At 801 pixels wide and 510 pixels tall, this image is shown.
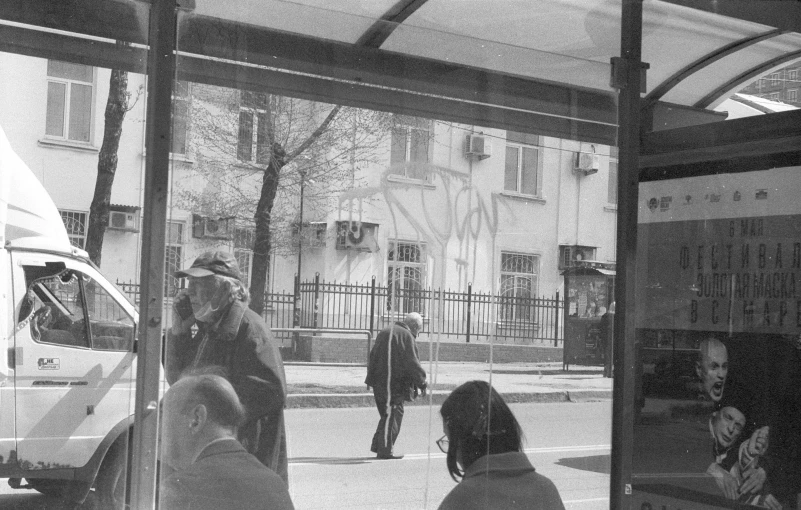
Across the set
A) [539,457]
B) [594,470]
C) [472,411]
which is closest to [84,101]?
[472,411]

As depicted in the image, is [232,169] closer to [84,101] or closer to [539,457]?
[84,101]

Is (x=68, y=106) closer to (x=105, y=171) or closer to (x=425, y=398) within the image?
(x=105, y=171)

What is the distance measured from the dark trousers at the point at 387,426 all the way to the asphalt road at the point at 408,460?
0.03m

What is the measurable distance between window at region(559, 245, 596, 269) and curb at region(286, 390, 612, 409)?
52 centimetres

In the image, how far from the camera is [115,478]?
10.2 feet

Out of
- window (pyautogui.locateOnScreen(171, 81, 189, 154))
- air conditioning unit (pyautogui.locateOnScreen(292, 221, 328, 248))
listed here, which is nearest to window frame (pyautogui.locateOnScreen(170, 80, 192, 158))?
window (pyautogui.locateOnScreen(171, 81, 189, 154))

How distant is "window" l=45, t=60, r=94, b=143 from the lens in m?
2.73

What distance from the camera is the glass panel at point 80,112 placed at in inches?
107

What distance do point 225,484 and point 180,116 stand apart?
1.25 metres

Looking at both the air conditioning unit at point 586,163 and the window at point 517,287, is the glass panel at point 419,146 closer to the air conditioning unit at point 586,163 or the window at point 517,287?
the window at point 517,287

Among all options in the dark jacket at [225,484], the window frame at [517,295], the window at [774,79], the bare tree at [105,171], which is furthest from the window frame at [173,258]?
the window at [774,79]

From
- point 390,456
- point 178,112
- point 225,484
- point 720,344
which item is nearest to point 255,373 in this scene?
point 225,484

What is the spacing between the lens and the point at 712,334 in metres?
4.07

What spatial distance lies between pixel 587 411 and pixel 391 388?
0.90 m
